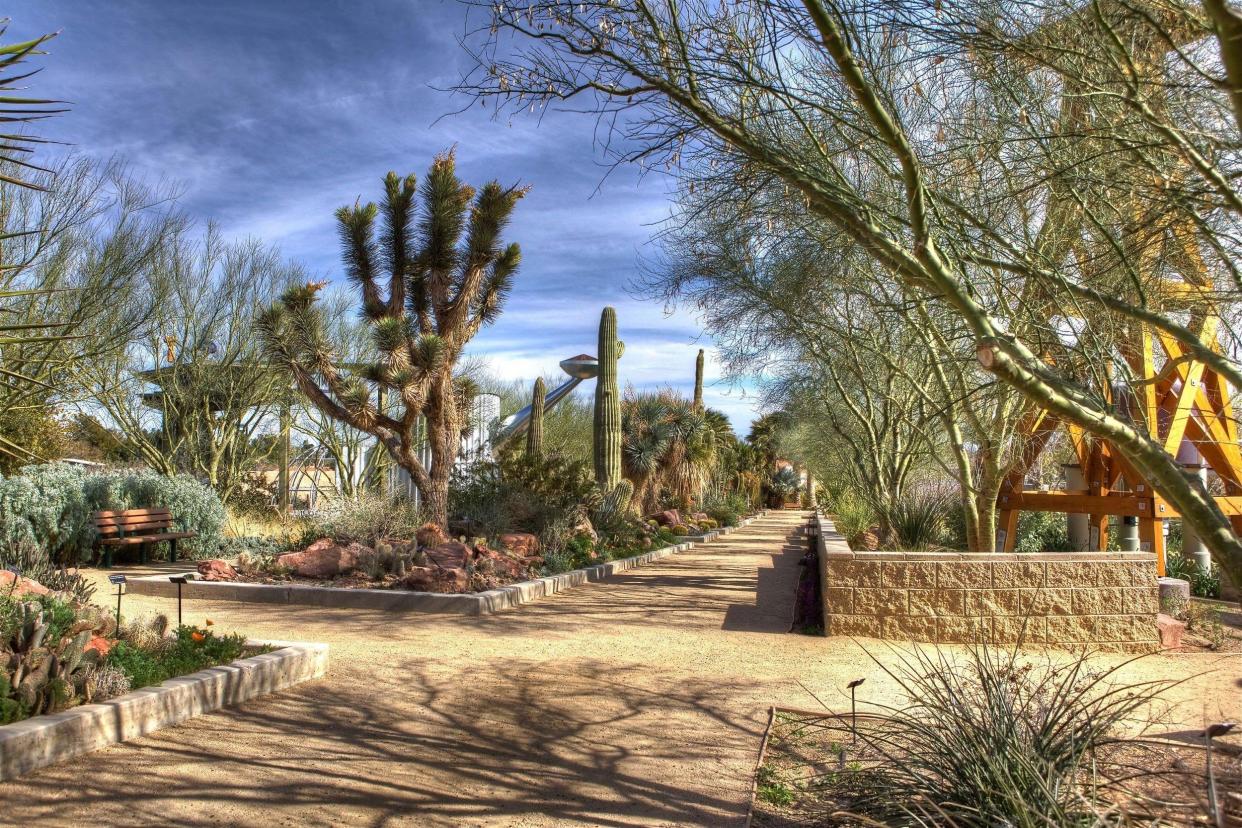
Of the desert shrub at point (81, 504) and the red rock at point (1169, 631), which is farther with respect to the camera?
the desert shrub at point (81, 504)

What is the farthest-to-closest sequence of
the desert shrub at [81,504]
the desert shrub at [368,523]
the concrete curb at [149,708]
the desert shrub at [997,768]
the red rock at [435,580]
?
1. the desert shrub at [368,523]
2. the desert shrub at [81,504]
3. the red rock at [435,580]
4. the concrete curb at [149,708]
5. the desert shrub at [997,768]

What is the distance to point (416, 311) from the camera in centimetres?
1738

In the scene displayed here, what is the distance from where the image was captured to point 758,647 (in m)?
8.75

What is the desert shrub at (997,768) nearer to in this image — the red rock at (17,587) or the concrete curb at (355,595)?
the red rock at (17,587)

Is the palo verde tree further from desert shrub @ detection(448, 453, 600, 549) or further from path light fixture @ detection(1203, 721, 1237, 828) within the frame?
desert shrub @ detection(448, 453, 600, 549)

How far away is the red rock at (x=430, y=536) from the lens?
13.8 metres

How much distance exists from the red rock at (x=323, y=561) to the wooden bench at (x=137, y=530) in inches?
115

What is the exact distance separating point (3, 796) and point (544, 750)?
261 centimetres

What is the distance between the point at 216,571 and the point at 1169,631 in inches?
431

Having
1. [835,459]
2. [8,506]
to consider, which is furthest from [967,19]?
[835,459]

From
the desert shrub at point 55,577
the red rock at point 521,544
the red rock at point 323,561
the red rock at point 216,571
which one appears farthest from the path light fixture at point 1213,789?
the red rock at point 521,544

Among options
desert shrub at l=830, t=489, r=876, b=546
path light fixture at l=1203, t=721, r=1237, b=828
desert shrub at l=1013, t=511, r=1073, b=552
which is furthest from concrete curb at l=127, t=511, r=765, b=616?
desert shrub at l=1013, t=511, r=1073, b=552

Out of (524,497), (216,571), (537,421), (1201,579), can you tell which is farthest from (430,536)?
(1201,579)

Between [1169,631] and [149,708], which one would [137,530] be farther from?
[1169,631]
